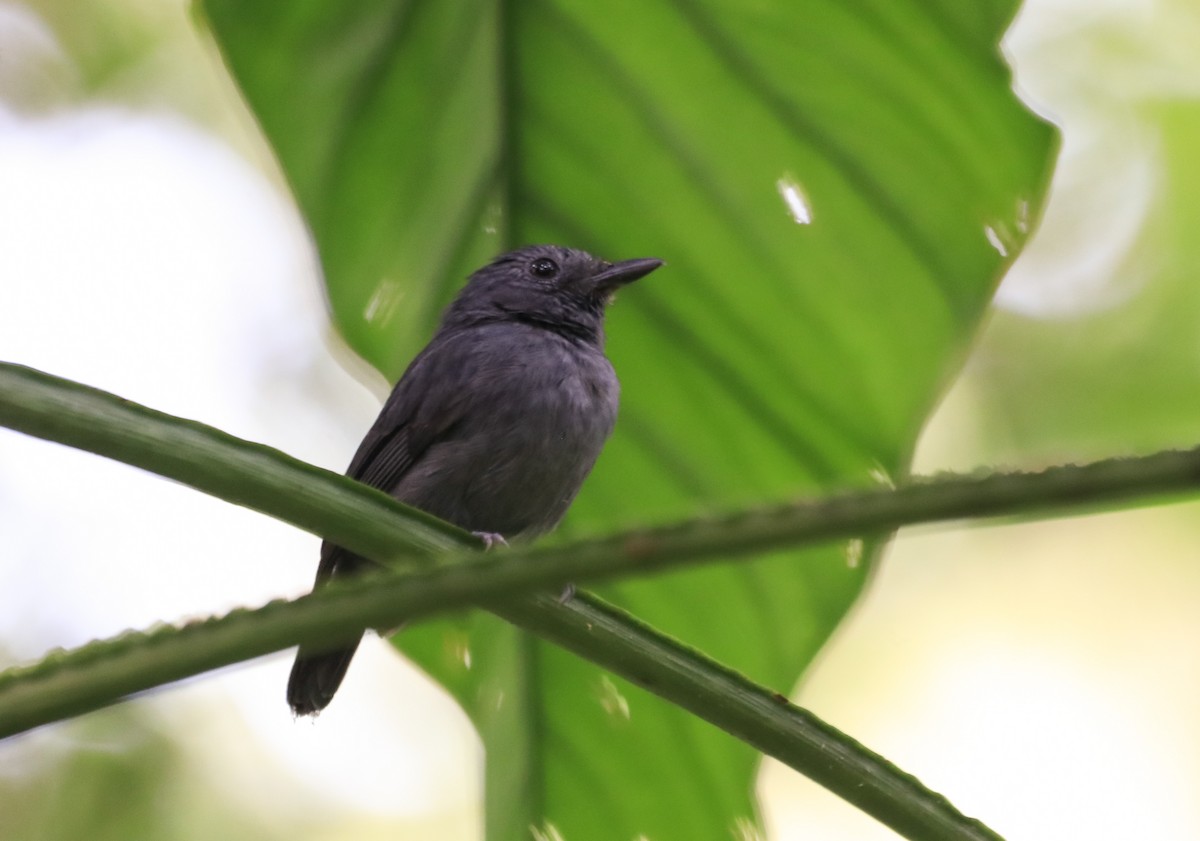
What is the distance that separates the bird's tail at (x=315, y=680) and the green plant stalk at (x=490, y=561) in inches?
81.0

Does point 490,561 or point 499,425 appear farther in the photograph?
point 499,425

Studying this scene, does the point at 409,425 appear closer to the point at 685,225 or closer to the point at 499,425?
the point at 499,425

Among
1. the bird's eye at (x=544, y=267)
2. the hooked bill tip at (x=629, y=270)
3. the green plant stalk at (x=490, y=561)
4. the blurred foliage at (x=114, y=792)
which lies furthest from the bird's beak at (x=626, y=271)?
the blurred foliage at (x=114, y=792)

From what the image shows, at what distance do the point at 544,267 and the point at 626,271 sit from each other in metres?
0.82

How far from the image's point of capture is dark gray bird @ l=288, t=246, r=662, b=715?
312 cm

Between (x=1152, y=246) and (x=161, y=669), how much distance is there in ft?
15.2

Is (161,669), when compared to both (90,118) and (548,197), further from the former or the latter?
(90,118)

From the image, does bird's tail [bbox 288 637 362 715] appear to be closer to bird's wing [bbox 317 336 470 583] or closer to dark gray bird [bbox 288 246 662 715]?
dark gray bird [bbox 288 246 662 715]

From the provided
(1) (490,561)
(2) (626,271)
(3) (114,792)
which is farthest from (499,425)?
(3) (114,792)

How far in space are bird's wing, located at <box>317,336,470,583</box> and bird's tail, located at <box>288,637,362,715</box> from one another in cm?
20

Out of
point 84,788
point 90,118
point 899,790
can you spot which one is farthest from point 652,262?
point 84,788

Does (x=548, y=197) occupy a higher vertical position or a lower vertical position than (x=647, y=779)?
higher

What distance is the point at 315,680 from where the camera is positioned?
3443 millimetres

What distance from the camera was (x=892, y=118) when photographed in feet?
8.16
